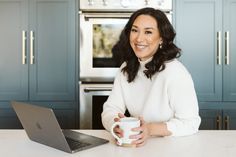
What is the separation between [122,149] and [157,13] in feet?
2.33

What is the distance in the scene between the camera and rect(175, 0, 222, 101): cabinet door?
8.57 feet

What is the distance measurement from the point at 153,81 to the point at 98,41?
47.1 inches

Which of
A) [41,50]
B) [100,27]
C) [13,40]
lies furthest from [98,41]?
[13,40]

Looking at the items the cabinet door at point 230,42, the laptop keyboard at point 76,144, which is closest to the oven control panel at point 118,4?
the cabinet door at point 230,42

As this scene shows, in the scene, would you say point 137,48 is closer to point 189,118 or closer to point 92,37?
point 189,118

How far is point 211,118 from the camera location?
2643mm

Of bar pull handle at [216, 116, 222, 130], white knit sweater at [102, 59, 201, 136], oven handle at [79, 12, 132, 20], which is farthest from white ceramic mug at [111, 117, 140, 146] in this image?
bar pull handle at [216, 116, 222, 130]

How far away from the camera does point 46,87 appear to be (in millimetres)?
2643

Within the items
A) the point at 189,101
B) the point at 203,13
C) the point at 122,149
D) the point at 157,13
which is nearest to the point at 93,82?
the point at 203,13

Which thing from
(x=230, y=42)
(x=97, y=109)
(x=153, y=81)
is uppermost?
(x=230, y=42)

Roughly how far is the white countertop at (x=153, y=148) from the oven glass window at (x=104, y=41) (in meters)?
1.39

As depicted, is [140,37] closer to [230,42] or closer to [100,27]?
[100,27]

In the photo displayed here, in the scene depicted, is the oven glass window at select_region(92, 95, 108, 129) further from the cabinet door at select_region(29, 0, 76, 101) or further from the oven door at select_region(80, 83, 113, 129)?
the cabinet door at select_region(29, 0, 76, 101)

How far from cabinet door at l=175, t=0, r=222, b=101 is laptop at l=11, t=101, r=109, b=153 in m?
1.62
